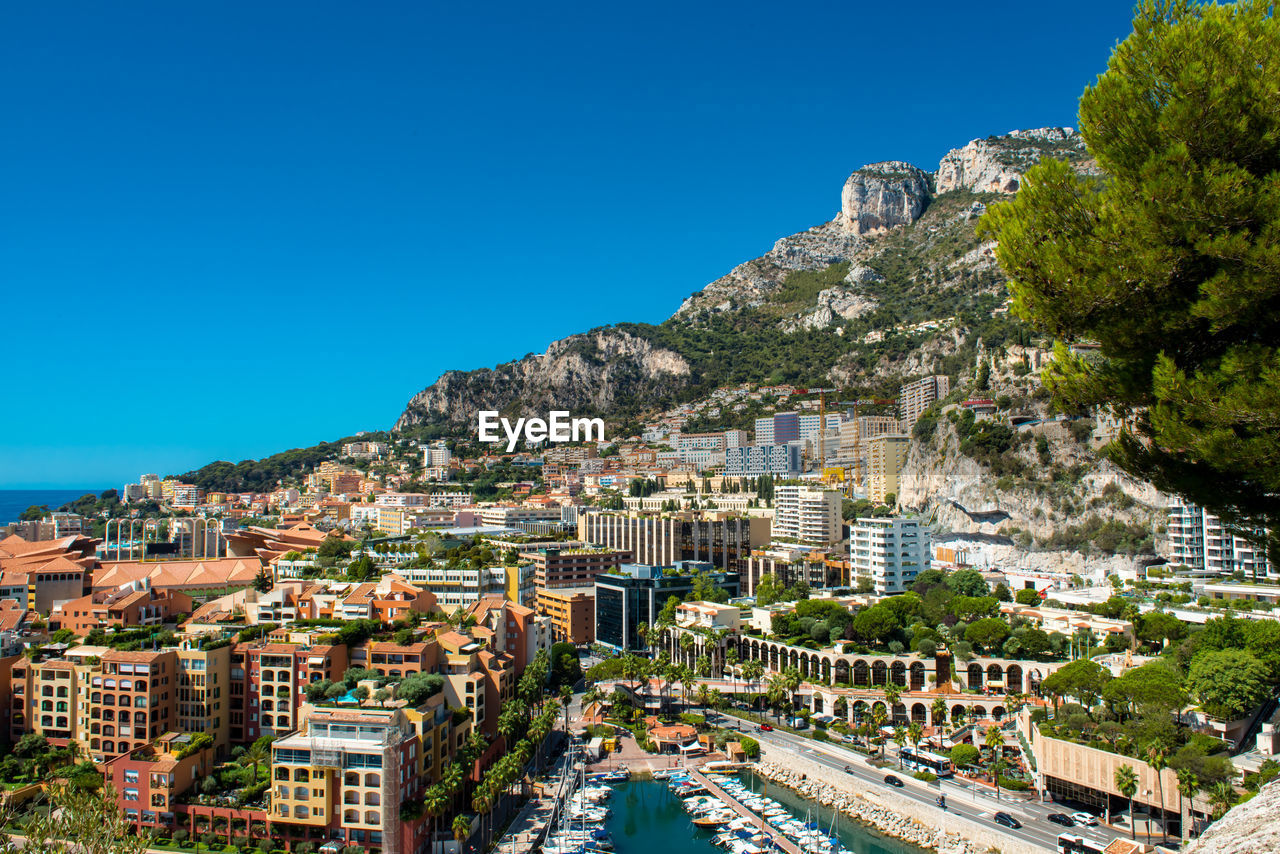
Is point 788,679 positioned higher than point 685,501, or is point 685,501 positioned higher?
point 685,501

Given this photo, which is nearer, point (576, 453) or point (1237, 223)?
point (1237, 223)

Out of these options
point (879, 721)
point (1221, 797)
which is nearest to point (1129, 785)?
point (1221, 797)

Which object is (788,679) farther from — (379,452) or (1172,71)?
(379,452)

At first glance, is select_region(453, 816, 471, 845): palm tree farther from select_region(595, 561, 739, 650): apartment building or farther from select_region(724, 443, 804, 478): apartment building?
select_region(724, 443, 804, 478): apartment building

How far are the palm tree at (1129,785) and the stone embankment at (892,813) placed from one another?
2822 mm

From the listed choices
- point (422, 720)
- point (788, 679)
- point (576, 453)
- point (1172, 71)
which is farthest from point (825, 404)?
point (1172, 71)

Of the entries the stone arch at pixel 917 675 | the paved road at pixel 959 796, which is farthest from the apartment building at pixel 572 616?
the stone arch at pixel 917 675

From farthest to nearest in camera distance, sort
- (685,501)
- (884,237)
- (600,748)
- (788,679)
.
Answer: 1. (884,237)
2. (685,501)
3. (788,679)
4. (600,748)

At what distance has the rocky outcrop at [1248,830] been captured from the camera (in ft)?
13.1

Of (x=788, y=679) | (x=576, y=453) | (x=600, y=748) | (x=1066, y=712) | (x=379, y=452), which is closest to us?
(x=1066, y=712)

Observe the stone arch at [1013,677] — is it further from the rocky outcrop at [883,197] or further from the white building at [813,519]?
the rocky outcrop at [883,197]

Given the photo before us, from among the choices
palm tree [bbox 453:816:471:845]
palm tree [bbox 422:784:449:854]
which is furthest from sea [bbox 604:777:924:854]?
palm tree [bbox 422:784:449:854]

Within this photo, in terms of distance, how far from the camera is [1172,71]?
6.62 meters

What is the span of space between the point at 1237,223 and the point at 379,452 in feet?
433
